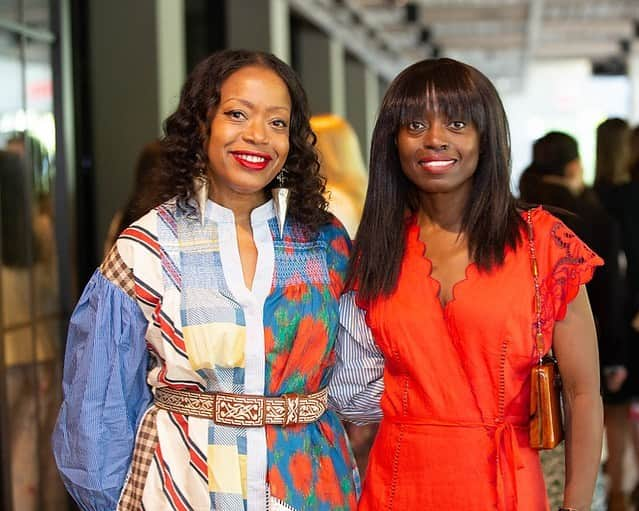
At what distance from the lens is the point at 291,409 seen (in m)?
2.13

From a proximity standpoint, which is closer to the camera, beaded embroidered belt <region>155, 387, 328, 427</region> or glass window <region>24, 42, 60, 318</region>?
beaded embroidered belt <region>155, 387, 328, 427</region>

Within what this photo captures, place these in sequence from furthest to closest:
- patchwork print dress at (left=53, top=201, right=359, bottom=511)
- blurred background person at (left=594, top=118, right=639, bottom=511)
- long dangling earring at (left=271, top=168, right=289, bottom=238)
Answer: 1. blurred background person at (left=594, top=118, right=639, bottom=511)
2. long dangling earring at (left=271, top=168, right=289, bottom=238)
3. patchwork print dress at (left=53, top=201, right=359, bottom=511)

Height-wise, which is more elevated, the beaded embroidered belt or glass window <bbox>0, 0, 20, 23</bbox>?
glass window <bbox>0, 0, 20, 23</bbox>

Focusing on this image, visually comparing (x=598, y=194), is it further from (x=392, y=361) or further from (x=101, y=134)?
(x=392, y=361)

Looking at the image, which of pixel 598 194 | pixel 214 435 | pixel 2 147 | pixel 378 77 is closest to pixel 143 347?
pixel 214 435

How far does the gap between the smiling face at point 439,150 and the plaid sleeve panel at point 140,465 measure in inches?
28.5

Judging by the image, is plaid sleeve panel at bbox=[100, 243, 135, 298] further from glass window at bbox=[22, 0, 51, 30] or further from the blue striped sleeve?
glass window at bbox=[22, 0, 51, 30]

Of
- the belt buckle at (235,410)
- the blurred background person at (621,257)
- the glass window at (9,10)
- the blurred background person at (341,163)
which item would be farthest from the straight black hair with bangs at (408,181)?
the blurred background person at (621,257)

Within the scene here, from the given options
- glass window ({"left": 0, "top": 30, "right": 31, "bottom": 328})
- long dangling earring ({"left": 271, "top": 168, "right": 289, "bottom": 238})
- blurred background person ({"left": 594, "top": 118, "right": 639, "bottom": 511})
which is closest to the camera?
long dangling earring ({"left": 271, "top": 168, "right": 289, "bottom": 238})

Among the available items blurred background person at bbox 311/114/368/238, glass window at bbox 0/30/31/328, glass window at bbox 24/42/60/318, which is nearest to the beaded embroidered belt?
glass window at bbox 0/30/31/328

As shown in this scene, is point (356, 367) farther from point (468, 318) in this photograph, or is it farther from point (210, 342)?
point (210, 342)

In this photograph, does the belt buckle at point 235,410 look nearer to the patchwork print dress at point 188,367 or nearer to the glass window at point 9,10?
the patchwork print dress at point 188,367

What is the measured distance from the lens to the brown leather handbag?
212 centimetres

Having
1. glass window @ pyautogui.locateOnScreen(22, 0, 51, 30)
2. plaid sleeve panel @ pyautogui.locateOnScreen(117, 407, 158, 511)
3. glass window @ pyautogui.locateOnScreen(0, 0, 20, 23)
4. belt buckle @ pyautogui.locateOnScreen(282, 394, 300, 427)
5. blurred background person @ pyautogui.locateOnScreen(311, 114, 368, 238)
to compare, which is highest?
glass window @ pyautogui.locateOnScreen(22, 0, 51, 30)
